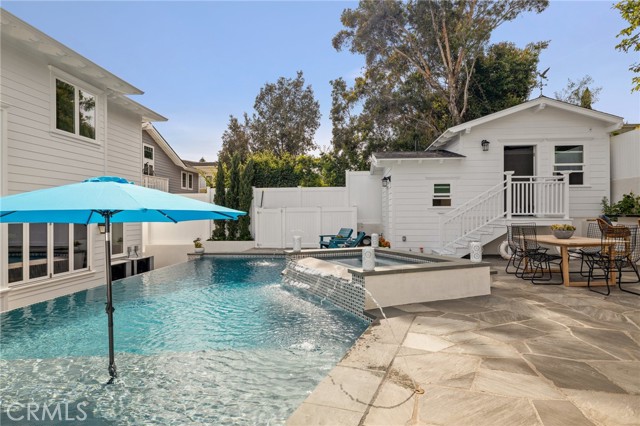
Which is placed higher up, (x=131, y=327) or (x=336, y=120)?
A: (x=336, y=120)

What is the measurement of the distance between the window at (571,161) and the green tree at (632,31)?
227 cm

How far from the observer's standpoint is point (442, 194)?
1077 centimetres

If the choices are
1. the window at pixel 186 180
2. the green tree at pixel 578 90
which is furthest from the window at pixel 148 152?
the green tree at pixel 578 90

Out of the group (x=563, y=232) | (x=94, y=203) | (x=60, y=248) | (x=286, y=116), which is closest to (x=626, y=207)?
(x=563, y=232)

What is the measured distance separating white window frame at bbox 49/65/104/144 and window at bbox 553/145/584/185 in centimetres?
1310

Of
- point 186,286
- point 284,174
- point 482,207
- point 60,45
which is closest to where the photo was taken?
point 60,45

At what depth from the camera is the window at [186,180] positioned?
22062 mm

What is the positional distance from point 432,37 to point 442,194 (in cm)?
1208

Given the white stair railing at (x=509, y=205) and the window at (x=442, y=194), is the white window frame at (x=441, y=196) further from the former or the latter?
the white stair railing at (x=509, y=205)

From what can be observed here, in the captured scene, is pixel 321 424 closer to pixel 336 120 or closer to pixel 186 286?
pixel 186 286

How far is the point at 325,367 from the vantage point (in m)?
3.38

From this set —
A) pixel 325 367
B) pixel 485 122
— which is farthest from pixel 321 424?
pixel 485 122

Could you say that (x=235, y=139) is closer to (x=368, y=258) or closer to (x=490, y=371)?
(x=368, y=258)

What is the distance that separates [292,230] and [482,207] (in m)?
6.73
